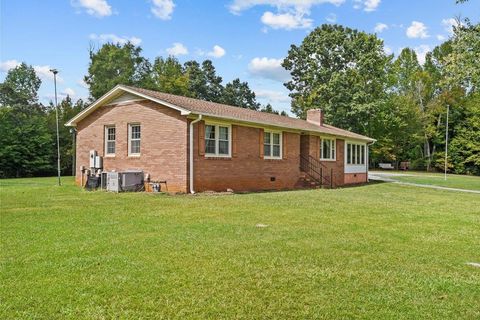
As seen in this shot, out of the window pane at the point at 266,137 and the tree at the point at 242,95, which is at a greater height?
the tree at the point at 242,95

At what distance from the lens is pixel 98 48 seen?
46344 millimetres

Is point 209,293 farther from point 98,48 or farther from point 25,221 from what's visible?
point 98,48

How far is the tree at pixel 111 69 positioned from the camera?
4334 cm

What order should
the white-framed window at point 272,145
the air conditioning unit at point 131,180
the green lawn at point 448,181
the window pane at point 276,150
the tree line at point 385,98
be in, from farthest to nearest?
the tree line at point 385,98, the green lawn at point 448,181, the window pane at point 276,150, the white-framed window at point 272,145, the air conditioning unit at point 131,180

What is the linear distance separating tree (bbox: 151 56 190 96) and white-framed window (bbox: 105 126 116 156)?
27.8 m

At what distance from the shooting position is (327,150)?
22672 millimetres

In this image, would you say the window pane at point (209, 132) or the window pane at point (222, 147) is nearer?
the window pane at point (209, 132)

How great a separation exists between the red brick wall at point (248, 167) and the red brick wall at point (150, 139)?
24.2 inches

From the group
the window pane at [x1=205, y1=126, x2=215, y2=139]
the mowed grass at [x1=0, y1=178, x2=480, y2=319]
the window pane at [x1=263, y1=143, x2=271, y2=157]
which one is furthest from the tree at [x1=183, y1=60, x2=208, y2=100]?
the mowed grass at [x1=0, y1=178, x2=480, y2=319]

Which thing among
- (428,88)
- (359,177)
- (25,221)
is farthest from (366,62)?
(25,221)

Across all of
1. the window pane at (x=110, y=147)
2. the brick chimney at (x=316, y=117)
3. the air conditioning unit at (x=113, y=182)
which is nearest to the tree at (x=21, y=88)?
the window pane at (x=110, y=147)

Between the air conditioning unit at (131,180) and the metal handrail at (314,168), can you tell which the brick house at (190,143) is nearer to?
the metal handrail at (314,168)

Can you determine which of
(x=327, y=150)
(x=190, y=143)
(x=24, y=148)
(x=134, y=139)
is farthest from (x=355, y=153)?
(x=24, y=148)

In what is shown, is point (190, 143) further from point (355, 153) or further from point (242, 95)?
point (242, 95)
